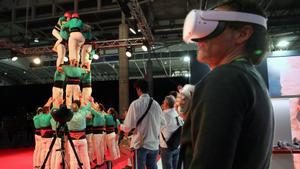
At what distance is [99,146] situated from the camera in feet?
20.0

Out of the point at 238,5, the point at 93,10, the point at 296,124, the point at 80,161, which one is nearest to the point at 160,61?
the point at 93,10

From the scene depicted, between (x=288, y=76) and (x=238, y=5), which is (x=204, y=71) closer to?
(x=288, y=76)

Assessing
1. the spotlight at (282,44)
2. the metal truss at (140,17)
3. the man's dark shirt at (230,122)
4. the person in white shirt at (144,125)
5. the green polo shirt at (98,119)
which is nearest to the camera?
the man's dark shirt at (230,122)

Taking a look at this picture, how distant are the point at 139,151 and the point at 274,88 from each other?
192 centimetres

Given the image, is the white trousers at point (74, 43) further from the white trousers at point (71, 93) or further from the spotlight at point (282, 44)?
the spotlight at point (282, 44)

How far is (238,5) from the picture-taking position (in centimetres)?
96

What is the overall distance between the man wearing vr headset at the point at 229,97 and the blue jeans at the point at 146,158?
299 centimetres

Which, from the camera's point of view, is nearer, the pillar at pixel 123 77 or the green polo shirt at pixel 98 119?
the green polo shirt at pixel 98 119

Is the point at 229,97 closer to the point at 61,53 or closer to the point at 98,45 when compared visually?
the point at 61,53

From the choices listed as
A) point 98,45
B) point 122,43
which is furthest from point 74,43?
point 122,43

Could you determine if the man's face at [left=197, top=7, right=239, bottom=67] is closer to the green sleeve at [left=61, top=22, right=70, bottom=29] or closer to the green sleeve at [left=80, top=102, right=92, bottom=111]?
the green sleeve at [left=80, top=102, right=92, bottom=111]

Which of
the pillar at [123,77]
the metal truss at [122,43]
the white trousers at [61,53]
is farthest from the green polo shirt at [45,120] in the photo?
the pillar at [123,77]

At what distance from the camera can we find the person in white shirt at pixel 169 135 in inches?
173

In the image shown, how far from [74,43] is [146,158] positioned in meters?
2.34
